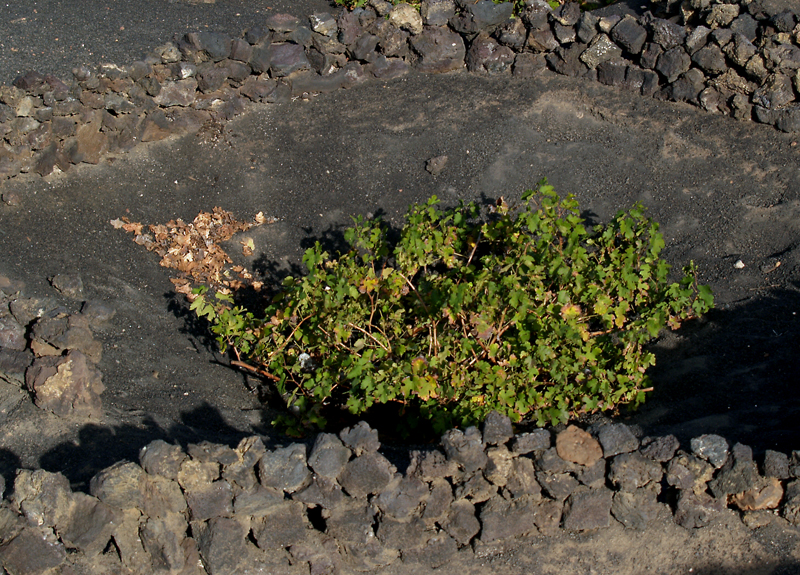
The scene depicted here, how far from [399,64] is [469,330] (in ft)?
14.3

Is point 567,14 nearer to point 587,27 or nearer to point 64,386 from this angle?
point 587,27

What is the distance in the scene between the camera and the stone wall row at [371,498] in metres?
3.69

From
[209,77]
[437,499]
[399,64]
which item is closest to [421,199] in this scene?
[399,64]

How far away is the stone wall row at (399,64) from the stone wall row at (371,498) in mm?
4373

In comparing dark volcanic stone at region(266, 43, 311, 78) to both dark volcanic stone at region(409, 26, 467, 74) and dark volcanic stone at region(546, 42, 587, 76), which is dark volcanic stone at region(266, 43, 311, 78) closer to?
dark volcanic stone at region(409, 26, 467, 74)

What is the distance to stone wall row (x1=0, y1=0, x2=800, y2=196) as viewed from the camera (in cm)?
690

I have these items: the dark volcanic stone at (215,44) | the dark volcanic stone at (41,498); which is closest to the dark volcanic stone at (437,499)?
the dark volcanic stone at (41,498)

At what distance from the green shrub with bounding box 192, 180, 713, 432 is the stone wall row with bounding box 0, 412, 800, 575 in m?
0.63

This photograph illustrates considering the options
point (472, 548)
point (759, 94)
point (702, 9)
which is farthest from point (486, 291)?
point (702, 9)

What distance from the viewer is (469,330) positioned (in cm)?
498

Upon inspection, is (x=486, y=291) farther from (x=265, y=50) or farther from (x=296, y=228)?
(x=265, y=50)

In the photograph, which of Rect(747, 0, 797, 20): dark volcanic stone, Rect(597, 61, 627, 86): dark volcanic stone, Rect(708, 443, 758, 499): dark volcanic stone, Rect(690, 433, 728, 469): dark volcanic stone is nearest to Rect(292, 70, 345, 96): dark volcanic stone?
Rect(597, 61, 627, 86): dark volcanic stone

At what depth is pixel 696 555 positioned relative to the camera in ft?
13.1

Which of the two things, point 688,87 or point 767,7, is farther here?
point 688,87
